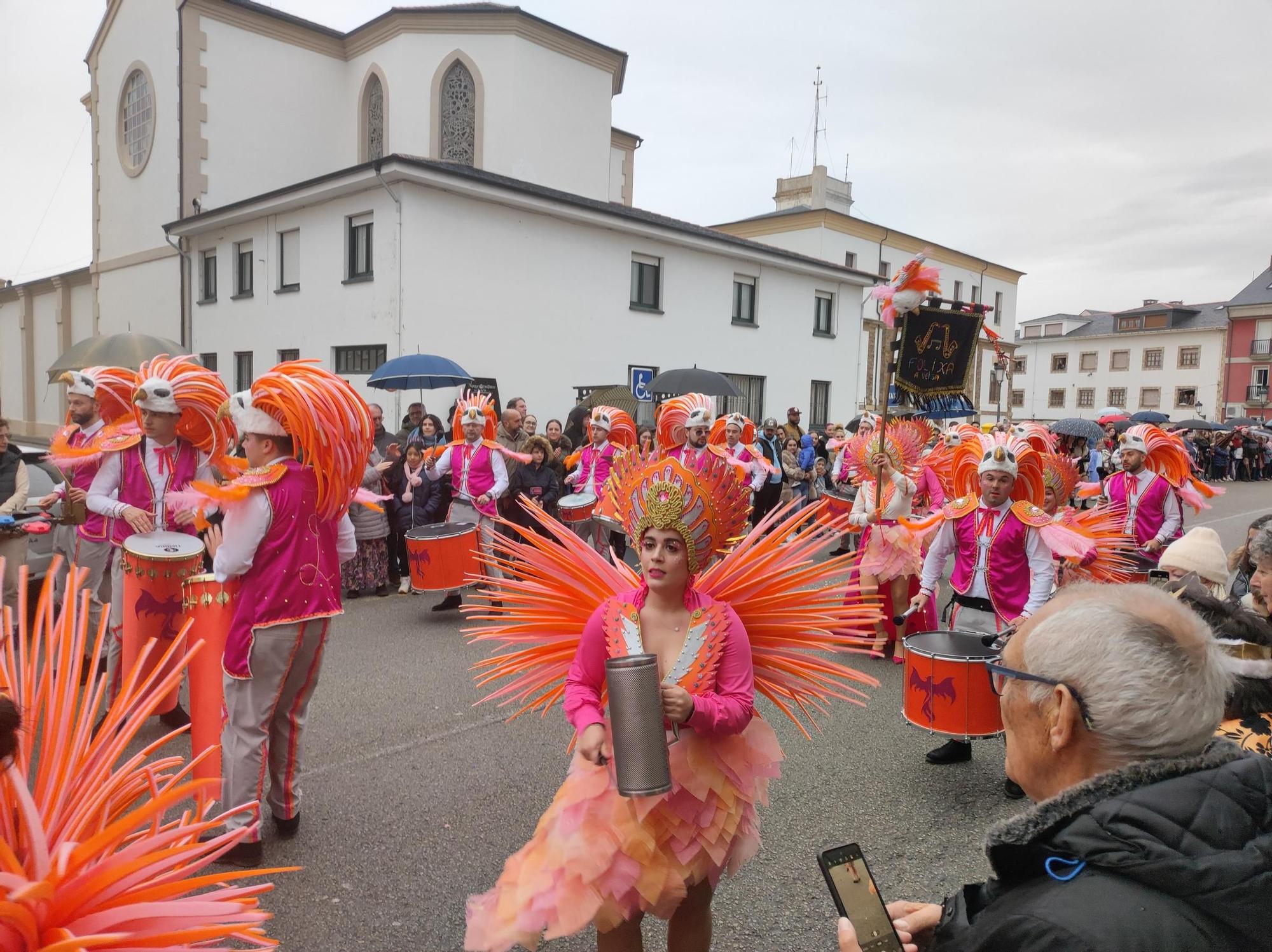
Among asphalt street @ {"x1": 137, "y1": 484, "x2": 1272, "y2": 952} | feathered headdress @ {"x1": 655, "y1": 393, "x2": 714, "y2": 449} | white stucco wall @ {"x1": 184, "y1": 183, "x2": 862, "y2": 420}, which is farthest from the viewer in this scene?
white stucco wall @ {"x1": 184, "y1": 183, "x2": 862, "y2": 420}

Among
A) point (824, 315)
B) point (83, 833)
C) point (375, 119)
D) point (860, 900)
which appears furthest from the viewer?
point (824, 315)

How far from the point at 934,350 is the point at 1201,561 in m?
3.04

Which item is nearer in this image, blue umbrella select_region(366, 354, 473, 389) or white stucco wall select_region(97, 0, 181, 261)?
blue umbrella select_region(366, 354, 473, 389)

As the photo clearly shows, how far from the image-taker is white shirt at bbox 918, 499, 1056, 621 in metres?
4.99

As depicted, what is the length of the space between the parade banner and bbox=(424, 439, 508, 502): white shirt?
12.4 feet

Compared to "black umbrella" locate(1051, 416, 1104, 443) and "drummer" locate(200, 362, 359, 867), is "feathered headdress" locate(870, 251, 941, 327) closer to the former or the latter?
"drummer" locate(200, 362, 359, 867)

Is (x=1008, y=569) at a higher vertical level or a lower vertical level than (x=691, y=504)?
lower

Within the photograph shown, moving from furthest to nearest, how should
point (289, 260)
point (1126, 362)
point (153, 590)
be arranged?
point (1126, 362) < point (289, 260) < point (153, 590)

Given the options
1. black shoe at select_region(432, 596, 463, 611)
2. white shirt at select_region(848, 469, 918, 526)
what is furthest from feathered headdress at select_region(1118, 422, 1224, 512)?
black shoe at select_region(432, 596, 463, 611)

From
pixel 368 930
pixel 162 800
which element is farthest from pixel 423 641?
pixel 162 800

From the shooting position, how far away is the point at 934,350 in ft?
22.5

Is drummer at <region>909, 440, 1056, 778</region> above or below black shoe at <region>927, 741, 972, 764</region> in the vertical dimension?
A: above

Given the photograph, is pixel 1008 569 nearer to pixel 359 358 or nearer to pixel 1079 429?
pixel 1079 429

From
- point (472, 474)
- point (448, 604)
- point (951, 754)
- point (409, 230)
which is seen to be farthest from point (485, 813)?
point (409, 230)
